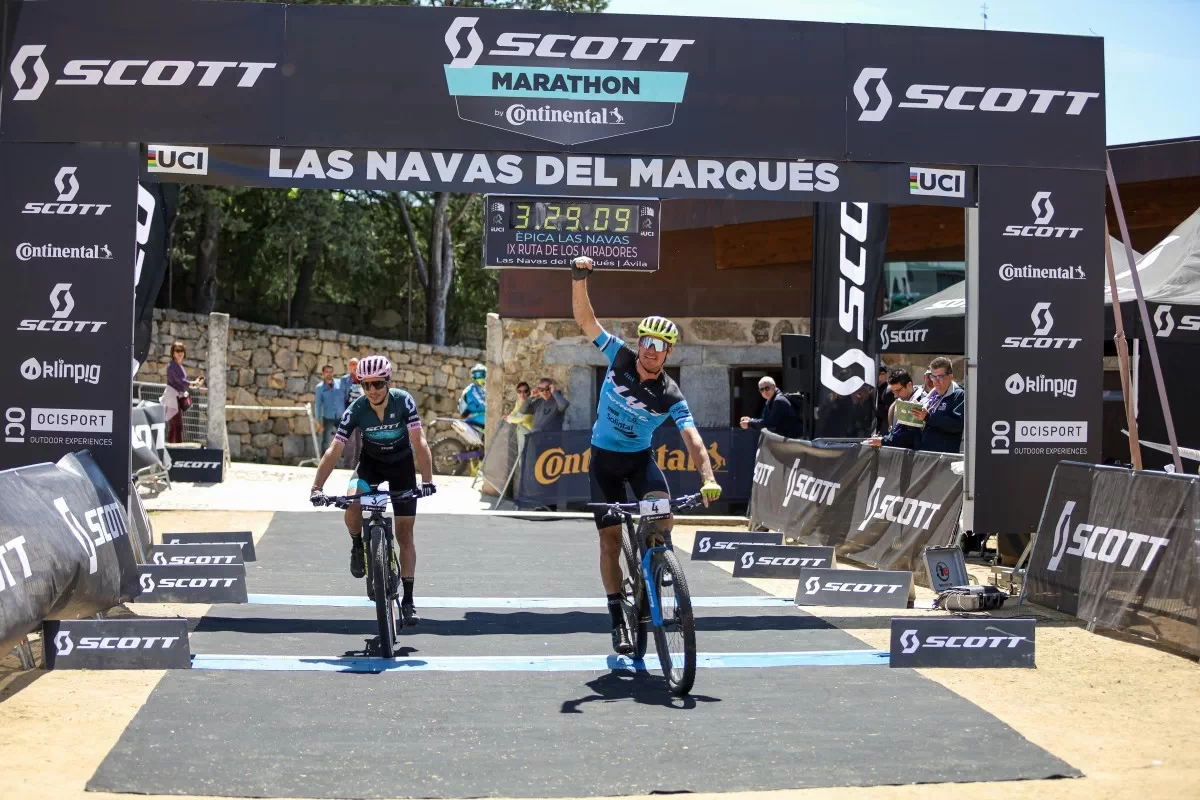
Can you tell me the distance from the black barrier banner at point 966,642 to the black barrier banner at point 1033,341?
2775 millimetres

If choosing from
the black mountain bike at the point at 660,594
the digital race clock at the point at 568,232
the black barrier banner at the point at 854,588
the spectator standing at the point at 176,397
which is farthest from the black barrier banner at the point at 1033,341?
the spectator standing at the point at 176,397

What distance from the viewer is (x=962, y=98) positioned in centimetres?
1082

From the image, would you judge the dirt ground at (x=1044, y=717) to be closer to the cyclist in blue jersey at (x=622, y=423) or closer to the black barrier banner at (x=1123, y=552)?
the black barrier banner at (x=1123, y=552)

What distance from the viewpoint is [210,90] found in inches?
400

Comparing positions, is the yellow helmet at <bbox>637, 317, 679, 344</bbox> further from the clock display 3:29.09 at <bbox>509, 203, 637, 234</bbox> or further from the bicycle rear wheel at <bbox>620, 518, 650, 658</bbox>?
the clock display 3:29.09 at <bbox>509, 203, 637, 234</bbox>

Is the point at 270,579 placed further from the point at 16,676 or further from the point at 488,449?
the point at 488,449

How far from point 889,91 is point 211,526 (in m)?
9.25

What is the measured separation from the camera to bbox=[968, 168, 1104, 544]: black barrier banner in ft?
35.9

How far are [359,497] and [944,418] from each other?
658cm

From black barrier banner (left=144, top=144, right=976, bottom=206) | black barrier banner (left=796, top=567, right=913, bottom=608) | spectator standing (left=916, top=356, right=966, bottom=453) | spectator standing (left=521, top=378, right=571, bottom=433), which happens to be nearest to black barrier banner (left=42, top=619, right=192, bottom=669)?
black barrier banner (left=144, top=144, right=976, bottom=206)

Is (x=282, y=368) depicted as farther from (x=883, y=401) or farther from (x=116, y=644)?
(x=116, y=644)

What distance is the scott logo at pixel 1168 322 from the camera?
12344 millimetres

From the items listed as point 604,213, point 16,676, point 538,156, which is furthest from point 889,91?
point 16,676

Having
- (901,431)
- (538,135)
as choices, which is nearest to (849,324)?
(901,431)
